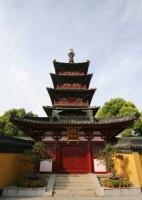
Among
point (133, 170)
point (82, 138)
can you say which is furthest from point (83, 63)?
point (133, 170)

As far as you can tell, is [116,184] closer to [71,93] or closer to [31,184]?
[31,184]

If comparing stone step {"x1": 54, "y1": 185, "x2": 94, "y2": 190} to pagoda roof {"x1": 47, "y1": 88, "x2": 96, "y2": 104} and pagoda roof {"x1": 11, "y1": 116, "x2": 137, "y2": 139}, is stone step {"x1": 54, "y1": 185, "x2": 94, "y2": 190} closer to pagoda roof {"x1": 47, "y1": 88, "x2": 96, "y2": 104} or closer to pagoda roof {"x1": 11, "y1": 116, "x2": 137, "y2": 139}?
pagoda roof {"x1": 11, "y1": 116, "x2": 137, "y2": 139}

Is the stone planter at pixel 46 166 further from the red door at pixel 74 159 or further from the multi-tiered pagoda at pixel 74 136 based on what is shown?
the red door at pixel 74 159

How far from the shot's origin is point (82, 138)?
1583cm

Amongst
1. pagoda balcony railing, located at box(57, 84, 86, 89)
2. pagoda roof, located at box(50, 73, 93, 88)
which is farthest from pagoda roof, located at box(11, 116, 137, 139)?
pagoda roof, located at box(50, 73, 93, 88)

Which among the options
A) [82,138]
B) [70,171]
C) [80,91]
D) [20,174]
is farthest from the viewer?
[80,91]

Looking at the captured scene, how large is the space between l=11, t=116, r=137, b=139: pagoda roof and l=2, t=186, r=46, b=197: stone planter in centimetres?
513

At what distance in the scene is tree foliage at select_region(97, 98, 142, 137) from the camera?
1101 inches

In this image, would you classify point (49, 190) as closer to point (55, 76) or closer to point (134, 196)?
point (134, 196)

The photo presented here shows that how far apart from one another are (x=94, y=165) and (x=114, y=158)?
1921mm

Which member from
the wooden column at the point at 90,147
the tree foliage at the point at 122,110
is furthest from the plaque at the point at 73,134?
the tree foliage at the point at 122,110

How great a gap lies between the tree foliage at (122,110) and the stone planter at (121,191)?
17208 millimetres

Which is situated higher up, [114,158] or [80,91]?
[80,91]

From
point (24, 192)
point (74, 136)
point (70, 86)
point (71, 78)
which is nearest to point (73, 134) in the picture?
point (74, 136)
